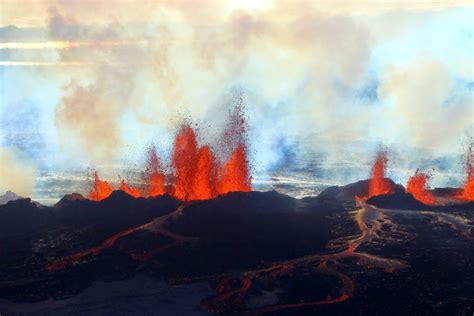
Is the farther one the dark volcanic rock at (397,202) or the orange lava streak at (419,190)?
the orange lava streak at (419,190)

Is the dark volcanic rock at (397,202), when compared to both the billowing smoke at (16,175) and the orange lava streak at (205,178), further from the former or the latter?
the billowing smoke at (16,175)

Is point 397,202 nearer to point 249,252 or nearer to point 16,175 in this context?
point 249,252

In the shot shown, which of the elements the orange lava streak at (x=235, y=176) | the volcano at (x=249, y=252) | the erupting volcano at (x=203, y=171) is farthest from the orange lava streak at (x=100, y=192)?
the orange lava streak at (x=235, y=176)

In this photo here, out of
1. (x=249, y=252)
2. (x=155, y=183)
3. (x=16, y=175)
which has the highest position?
(x=16, y=175)

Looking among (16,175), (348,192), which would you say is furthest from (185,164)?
(16,175)

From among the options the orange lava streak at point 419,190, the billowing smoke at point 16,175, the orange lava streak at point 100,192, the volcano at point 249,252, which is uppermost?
the billowing smoke at point 16,175

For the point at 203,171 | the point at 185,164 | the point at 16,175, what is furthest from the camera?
the point at 16,175

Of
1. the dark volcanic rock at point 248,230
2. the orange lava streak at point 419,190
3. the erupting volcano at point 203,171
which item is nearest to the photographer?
the dark volcanic rock at point 248,230

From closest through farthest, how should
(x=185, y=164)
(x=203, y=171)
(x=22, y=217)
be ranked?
(x=22, y=217), (x=203, y=171), (x=185, y=164)

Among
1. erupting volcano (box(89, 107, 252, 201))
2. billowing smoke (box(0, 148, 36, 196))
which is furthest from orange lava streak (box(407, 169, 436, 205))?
billowing smoke (box(0, 148, 36, 196))
